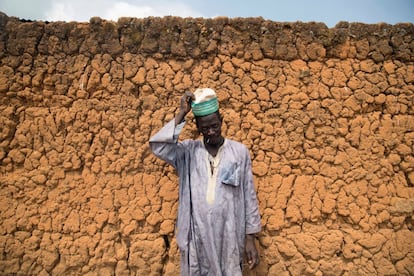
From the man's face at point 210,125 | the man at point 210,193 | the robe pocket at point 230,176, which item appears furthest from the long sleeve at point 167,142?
the robe pocket at point 230,176

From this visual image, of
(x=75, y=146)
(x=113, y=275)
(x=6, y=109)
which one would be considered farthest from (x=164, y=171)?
(x=6, y=109)

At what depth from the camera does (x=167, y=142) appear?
253 cm

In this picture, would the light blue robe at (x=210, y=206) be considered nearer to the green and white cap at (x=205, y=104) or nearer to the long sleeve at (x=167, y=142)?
the long sleeve at (x=167, y=142)

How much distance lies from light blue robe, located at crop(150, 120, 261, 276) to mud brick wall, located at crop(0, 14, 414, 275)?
1.78 ft

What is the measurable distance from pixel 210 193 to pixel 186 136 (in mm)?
765

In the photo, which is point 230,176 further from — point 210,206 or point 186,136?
point 186,136

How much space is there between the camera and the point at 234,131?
3162 mm

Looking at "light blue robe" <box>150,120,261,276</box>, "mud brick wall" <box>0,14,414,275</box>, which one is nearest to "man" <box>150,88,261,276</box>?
"light blue robe" <box>150,120,261,276</box>

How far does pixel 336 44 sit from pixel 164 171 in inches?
74.9

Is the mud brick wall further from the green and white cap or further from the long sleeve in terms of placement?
the green and white cap

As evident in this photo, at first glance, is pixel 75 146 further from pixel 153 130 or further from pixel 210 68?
pixel 210 68

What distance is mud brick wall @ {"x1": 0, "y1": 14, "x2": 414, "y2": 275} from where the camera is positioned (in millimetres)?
3131

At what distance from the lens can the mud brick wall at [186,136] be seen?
10.3ft

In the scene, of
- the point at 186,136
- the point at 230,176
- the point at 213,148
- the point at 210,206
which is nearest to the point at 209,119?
the point at 213,148
